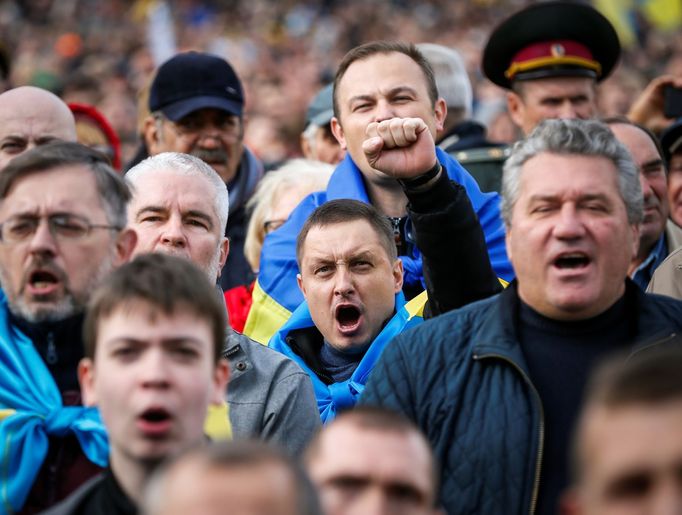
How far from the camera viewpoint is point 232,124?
8.18 meters

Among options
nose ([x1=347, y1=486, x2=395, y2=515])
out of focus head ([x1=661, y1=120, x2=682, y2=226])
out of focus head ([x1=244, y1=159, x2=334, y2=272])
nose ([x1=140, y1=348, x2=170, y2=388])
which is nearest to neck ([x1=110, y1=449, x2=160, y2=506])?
nose ([x1=140, y1=348, x2=170, y2=388])

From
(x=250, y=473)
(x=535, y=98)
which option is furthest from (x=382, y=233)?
(x=250, y=473)

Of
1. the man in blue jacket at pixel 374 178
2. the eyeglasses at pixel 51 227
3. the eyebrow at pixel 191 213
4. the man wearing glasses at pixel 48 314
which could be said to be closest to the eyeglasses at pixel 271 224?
the man in blue jacket at pixel 374 178

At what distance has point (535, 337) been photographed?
4.97m

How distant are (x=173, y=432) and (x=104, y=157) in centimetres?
123

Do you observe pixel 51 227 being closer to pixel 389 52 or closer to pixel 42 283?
pixel 42 283

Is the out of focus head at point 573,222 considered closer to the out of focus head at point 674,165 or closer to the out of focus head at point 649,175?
the out of focus head at point 649,175

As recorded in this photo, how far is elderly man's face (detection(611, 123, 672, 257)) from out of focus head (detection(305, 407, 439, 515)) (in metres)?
3.26

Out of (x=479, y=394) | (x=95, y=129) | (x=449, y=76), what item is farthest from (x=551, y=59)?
(x=479, y=394)

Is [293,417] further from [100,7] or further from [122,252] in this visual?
[100,7]

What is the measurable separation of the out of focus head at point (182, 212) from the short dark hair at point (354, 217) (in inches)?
15.3

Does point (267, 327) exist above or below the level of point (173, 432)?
above

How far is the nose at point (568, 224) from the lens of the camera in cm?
489

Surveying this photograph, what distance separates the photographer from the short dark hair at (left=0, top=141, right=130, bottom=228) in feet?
16.0
